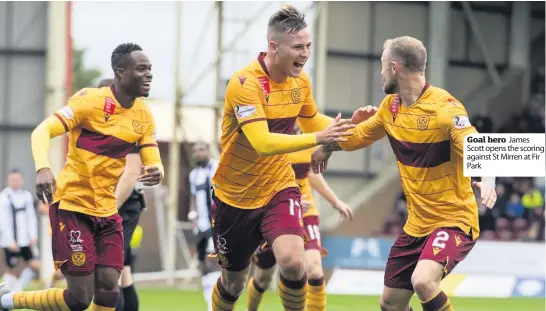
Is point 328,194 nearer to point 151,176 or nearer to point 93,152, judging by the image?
point 151,176

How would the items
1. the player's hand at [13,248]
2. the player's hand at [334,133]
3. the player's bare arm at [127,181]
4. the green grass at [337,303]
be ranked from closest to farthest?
the player's hand at [334,133]
the player's bare arm at [127,181]
the green grass at [337,303]
the player's hand at [13,248]

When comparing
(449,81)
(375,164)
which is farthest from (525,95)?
(375,164)

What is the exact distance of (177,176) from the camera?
17.2m

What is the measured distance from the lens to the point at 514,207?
18062 mm

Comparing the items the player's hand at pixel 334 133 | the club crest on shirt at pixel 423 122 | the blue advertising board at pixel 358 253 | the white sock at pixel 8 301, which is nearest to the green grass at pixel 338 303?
the blue advertising board at pixel 358 253

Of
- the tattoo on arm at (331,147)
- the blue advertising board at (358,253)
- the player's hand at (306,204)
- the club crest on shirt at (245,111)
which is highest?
the club crest on shirt at (245,111)

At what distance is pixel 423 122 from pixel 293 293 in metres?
1.36

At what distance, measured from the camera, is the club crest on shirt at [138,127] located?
6641mm

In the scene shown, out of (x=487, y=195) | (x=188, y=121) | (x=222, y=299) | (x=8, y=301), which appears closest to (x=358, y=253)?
(x=188, y=121)

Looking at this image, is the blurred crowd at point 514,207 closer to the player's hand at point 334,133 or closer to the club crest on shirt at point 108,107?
the club crest on shirt at point 108,107

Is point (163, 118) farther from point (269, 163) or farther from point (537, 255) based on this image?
point (269, 163)

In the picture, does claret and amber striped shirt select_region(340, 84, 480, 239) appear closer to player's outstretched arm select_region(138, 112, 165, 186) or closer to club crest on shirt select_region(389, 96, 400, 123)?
club crest on shirt select_region(389, 96, 400, 123)

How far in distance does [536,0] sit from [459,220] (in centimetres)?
1539

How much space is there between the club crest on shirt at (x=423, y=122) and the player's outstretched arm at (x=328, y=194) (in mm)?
2104
